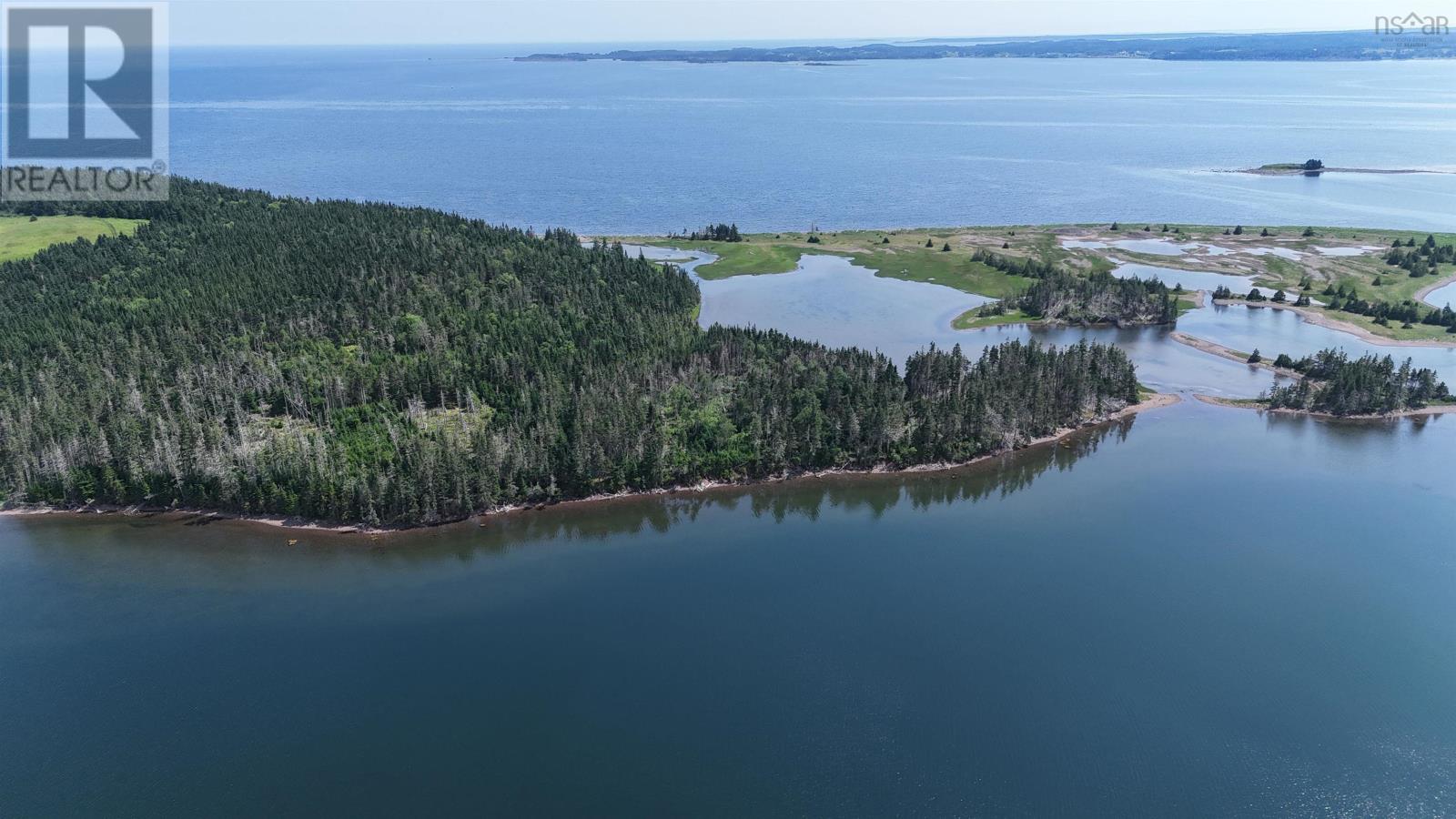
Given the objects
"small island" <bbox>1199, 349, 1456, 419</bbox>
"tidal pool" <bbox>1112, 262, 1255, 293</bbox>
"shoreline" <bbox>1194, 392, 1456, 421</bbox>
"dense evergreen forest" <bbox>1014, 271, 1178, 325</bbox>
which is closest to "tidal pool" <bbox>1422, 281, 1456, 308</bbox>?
"tidal pool" <bbox>1112, 262, 1255, 293</bbox>

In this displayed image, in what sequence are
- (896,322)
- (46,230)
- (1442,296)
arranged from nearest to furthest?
(896,322) < (1442,296) < (46,230)

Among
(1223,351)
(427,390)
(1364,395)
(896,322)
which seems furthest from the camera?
(896,322)

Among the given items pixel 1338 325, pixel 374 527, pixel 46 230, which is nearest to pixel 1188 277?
pixel 1338 325

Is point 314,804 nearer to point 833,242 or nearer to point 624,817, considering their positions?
point 624,817

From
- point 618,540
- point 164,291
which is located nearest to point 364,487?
point 618,540

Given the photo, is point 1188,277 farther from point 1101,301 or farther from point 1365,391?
point 1365,391
